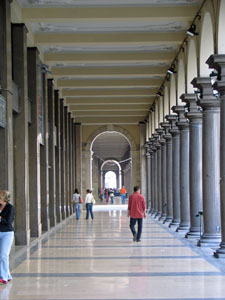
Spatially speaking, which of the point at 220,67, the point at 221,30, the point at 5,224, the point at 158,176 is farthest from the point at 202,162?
the point at 158,176

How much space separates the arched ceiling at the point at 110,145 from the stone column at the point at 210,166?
35.2m

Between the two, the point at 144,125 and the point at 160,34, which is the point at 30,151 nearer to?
the point at 160,34

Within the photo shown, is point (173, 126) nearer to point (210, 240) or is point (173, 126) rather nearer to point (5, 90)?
point (210, 240)

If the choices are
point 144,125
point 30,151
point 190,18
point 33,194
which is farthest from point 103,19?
point 144,125

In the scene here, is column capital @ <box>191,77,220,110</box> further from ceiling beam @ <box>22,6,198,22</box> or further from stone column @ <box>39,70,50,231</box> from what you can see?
stone column @ <box>39,70,50,231</box>

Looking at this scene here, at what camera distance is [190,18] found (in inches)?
627

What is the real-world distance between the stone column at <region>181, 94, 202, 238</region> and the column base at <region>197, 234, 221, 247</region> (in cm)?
220

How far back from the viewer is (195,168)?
55.6 ft

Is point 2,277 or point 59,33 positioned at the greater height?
point 59,33

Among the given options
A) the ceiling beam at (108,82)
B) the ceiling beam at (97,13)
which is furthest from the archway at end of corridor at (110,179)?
the ceiling beam at (97,13)

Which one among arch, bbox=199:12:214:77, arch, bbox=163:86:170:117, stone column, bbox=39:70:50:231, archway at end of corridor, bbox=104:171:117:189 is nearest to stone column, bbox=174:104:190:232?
arch, bbox=199:12:214:77

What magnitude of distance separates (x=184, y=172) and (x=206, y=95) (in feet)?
17.7

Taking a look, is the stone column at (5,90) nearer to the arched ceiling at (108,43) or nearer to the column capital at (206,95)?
the arched ceiling at (108,43)

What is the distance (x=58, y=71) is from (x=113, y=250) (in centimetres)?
1120
